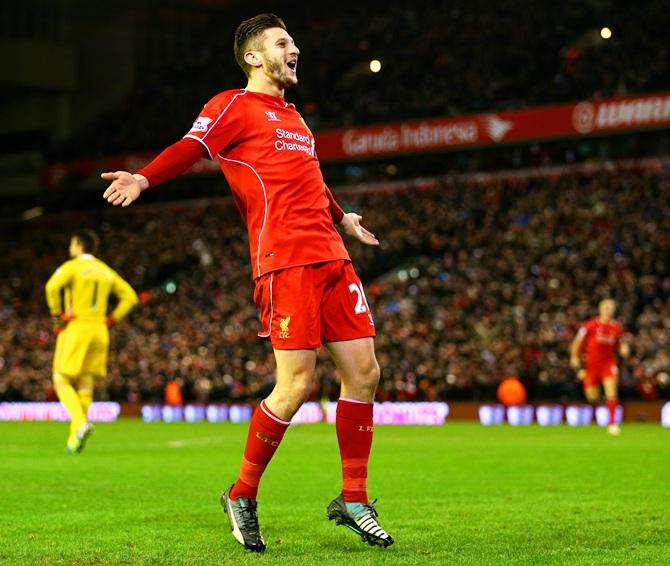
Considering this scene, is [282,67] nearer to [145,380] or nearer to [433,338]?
[433,338]

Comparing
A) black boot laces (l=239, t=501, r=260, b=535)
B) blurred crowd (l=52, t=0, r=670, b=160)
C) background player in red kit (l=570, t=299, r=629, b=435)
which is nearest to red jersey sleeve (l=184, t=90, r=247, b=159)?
black boot laces (l=239, t=501, r=260, b=535)

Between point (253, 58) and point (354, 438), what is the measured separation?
6.47 feet

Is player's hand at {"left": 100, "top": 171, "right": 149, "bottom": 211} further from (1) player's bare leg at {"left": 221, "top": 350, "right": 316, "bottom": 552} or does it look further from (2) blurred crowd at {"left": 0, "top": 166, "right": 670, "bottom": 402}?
(2) blurred crowd at {"left": 0, "top": 166, "right": 670, "bottom": 402}

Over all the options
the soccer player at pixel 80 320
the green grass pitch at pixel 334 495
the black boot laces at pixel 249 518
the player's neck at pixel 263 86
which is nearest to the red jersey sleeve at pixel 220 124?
the player's neck at pixel 263 86

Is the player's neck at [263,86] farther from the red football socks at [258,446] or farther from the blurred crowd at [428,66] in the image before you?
the blurred crowd at [428,66]

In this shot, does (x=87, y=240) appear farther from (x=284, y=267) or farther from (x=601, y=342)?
(x=601, y=342)

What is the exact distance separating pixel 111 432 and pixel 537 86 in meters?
20.4

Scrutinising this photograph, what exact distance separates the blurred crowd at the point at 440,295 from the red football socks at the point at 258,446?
59.7 ft

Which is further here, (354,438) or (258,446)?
(354,438)

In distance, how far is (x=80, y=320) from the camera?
13.5 metres

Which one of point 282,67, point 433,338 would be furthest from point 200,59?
point 282,67

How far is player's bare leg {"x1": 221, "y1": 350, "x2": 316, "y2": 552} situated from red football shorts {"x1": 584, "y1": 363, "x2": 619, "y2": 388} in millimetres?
14332

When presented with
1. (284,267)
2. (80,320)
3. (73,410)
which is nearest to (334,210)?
(284,267)

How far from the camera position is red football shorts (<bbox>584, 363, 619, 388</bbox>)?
1938 cm
